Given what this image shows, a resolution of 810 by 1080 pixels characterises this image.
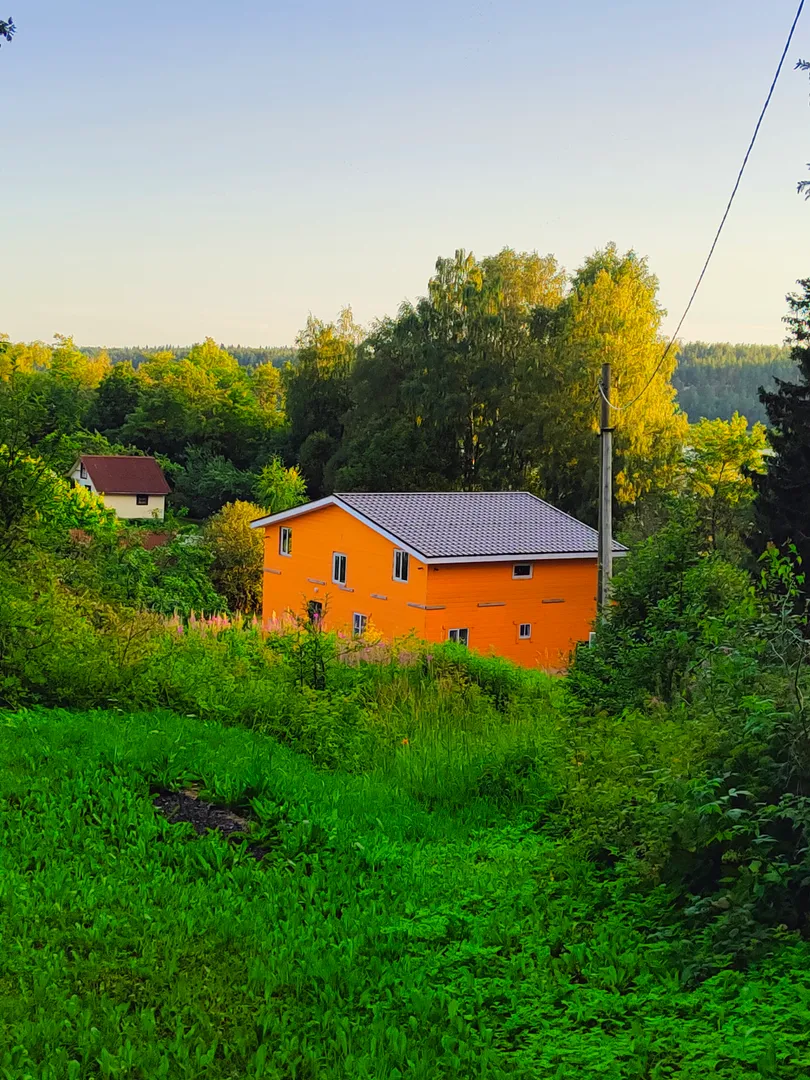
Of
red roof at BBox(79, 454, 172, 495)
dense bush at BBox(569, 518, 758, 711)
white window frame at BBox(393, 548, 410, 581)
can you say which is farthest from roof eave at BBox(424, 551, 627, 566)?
red roof at BBox(79, 454, 172, 495)

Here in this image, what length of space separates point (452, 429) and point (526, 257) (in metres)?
9.44

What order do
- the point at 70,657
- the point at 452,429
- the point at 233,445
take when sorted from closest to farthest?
the point at 70,657 → the point at 452,429 → the point at 233,445

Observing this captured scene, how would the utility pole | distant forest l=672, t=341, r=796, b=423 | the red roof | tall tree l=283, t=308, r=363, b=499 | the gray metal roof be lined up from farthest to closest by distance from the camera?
distant forest l=672, t=341, r=796, b=423 → the red roof → tall tree l=283, t=308, r=363, b=499 → the gray metal roof → the utility pole

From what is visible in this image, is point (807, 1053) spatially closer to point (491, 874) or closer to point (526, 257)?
point (491, 874)

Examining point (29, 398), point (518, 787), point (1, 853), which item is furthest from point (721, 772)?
point (29, 398)

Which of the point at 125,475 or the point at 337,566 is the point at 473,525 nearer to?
the point at 337,566

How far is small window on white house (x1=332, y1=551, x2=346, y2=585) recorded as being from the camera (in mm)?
30469

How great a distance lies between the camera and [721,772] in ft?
15.4

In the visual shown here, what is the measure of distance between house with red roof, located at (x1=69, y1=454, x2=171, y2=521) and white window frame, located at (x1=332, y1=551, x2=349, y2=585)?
32.1 metres

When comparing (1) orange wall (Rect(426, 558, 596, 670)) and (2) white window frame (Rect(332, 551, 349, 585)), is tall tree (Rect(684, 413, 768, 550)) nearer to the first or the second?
(1) orange wall (Rect(426, 558, 596, 670))

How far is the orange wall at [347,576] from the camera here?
27625 millimetres

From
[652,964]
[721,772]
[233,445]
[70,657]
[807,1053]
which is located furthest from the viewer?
[233,445]

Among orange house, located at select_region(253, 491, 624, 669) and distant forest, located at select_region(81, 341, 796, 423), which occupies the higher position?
distant forest, located at select_region(81, 341, 796, 423)

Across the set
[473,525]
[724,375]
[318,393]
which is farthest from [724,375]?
[473,525]
